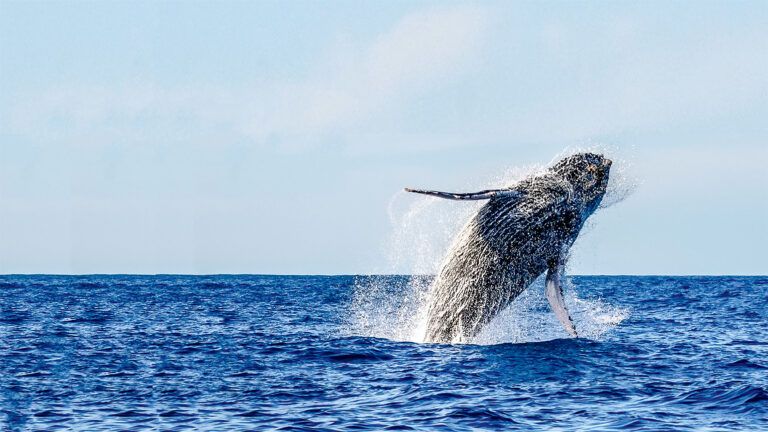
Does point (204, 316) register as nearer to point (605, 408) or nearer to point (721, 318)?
point (721, 318)

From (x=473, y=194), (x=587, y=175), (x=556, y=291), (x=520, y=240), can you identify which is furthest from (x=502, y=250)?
(x=587, y=175)

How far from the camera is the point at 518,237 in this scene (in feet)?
55.0

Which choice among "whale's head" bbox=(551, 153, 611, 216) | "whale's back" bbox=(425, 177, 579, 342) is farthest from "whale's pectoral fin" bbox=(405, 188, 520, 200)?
"whale's head" bbox=(551, 153, 611, 216)

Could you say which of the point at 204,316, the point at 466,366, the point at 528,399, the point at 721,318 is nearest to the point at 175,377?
the point at 466,366

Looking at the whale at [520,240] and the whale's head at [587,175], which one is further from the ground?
the whale's head at [587,175]

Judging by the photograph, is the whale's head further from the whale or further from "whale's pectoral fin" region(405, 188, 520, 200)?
"whale's pectoral fin" region(405, 188, 520, 200)

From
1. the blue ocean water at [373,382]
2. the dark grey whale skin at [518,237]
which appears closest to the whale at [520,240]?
the dark grey whale skin at [518,237]

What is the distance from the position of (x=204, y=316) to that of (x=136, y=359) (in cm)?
1507

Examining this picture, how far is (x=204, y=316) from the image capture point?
34125 mm

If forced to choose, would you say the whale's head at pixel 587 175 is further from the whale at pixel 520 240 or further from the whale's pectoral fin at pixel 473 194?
the whale's pectoral fin at pixel 473 194

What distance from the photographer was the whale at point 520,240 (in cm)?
1669

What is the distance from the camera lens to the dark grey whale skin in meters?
16.7

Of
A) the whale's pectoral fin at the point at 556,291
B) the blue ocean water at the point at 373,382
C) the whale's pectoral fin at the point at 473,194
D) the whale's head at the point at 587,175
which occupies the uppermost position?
the whale's head at the point at 587,175

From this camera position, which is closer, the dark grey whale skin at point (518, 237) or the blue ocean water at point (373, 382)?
the blue ocean water at point (373, 382)
